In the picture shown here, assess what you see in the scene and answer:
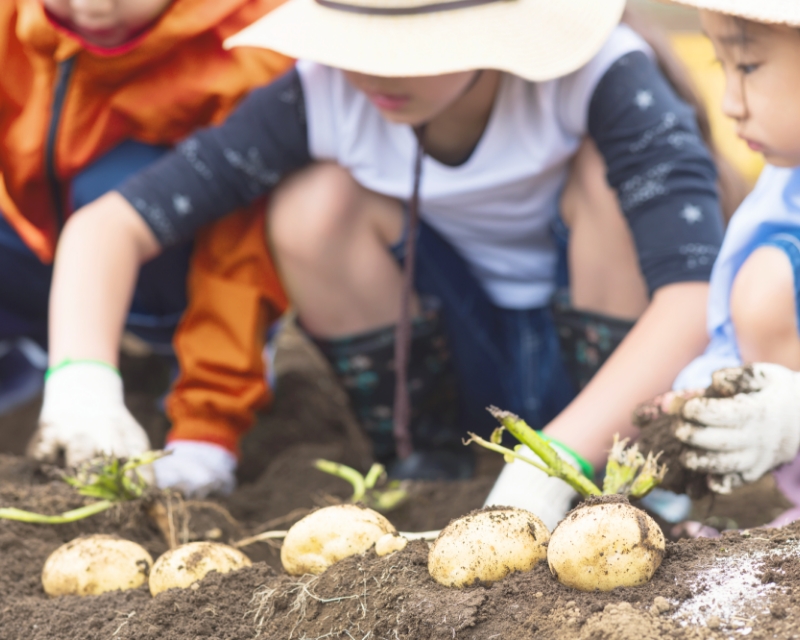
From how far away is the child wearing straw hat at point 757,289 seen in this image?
3.57ft

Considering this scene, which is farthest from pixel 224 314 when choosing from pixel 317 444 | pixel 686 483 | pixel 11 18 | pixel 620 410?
pixel 686 483

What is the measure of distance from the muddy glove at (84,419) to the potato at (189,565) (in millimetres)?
305

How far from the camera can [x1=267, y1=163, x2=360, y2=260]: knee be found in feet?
5.48

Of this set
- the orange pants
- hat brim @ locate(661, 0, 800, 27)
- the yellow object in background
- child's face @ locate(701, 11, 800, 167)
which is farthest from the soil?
the yellow object in background

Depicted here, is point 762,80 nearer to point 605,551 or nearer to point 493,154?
point 493,154

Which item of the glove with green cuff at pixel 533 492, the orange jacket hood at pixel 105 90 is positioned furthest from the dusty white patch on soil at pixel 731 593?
the orange jacket hood at pixel 105 90

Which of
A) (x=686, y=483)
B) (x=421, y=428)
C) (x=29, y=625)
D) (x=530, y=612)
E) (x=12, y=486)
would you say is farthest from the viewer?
(x=421, y=428)

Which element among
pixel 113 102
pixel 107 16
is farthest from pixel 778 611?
pixel 113 102

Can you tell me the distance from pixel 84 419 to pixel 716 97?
8.64 ft

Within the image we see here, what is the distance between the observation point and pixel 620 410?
1.33 metres

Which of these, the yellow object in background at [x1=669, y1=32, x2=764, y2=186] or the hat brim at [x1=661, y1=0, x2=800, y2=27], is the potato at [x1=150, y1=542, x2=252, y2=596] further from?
the yellow object in background at [x1=669, y1=32, x2=764, y2=186]

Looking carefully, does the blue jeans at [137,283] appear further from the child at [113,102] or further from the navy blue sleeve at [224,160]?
the navy blue sleeve at [224,160]

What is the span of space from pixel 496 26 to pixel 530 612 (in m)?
0.87

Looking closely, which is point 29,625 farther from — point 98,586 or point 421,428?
point 421,428
